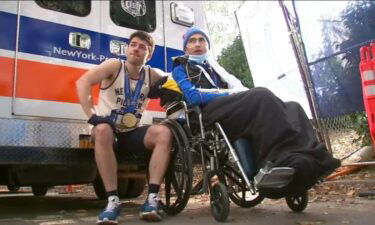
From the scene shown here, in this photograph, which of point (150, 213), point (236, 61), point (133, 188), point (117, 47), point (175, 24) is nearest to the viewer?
point (150, 213)

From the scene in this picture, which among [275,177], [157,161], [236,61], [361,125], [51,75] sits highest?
[236,61]

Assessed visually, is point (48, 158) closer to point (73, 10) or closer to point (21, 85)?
point (21, 85)

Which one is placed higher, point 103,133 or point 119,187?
point 103,133

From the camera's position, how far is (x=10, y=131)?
12.2 ft

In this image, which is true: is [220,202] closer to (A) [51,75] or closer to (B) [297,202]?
(B) [297,202]

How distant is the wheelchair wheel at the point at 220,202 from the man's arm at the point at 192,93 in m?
0.61

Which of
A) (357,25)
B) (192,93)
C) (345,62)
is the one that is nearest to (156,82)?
(192,93)

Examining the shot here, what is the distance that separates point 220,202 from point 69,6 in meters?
2.31

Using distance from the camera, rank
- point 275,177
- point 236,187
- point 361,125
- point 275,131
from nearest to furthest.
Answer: point 275,177 → point 275,131 → point 236,187 → point 361,125

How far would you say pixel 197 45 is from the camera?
3.71m

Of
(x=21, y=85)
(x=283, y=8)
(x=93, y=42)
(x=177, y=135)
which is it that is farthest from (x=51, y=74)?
(x=283, y=8)

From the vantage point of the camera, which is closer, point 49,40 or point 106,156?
point 106,156

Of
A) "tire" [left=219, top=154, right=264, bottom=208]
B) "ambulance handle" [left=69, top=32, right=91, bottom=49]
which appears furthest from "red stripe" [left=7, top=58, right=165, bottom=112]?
"tire" [left=219, top=154, right=264, bottom=208]

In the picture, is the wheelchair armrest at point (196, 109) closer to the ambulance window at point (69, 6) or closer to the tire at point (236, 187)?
the tire at point (236, 187)
